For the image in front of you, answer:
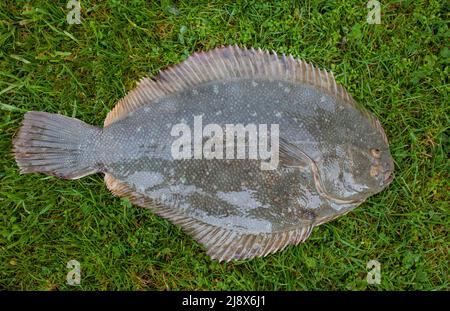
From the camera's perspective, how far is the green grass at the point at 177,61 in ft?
9.85

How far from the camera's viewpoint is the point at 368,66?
3.03 m

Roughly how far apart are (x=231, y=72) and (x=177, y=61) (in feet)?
1.63

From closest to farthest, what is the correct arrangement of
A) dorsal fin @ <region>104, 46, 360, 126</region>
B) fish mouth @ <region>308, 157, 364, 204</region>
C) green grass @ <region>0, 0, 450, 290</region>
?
1. fish mouth @ <region>308, 157, 364, 204</region>
2. dorsal fin @ <region>104, 46, 360, 126</region>
3. green grass @ <region>0, 0, 450, 290</region>

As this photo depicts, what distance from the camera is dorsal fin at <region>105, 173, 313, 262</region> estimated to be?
2.79 metres

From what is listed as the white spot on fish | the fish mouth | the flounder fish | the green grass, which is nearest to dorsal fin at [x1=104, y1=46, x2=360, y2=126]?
the flounder fish

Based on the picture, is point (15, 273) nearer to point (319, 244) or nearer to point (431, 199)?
point (319, 244)

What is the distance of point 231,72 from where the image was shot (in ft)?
8.93

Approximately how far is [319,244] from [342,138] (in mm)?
800

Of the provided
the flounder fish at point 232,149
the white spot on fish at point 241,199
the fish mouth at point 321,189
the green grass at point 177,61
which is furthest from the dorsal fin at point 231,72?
the white spot on fish at point 241,199

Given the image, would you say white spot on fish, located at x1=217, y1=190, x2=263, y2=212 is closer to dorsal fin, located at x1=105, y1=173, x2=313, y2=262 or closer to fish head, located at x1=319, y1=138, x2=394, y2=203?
dorsal fin, located at x1=105, y1=173, x2=313, y2=262

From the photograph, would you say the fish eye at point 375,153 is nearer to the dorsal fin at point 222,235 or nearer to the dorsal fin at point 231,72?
the dorsal fin at point 231,72

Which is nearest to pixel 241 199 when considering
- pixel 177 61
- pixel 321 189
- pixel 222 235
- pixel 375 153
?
pixel 222 235

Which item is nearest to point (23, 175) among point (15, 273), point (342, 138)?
point (15, 273)

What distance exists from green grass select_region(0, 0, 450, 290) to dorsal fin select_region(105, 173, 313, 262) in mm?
204
